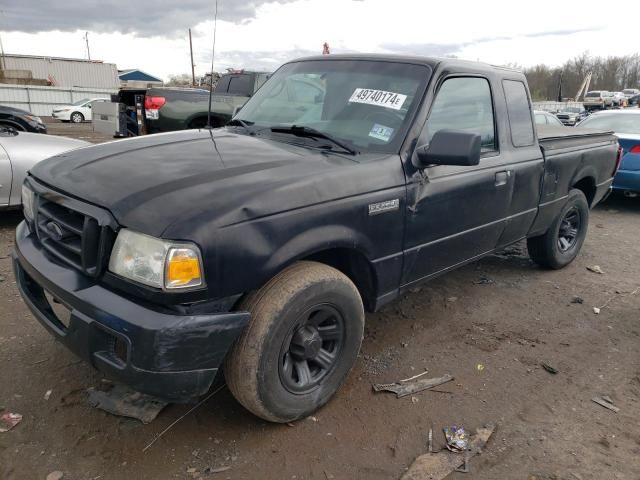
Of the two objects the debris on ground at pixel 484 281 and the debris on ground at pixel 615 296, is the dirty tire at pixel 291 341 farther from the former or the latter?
the debris on ground at pixel 615 296

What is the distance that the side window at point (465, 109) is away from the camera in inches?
125

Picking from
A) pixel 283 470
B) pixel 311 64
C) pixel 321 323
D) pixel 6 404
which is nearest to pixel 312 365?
pixel 321 323

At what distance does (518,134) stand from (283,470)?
298 cm

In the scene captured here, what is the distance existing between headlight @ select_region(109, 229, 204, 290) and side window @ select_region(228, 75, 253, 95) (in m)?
8.95

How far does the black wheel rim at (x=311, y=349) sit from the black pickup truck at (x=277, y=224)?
10 mm

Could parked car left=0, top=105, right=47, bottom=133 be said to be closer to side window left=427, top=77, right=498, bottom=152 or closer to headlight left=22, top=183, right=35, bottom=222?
headlight left=22, top=183, right=35, bottom=222

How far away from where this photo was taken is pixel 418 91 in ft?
10.1

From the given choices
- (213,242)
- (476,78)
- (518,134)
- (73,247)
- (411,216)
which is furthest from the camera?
(518,134)

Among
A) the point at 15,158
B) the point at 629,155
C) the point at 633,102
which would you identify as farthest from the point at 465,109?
the point at 633,102

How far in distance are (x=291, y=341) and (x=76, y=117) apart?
2663 centimetres

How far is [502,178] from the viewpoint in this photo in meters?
3.62

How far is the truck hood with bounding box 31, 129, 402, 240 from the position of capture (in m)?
2.09

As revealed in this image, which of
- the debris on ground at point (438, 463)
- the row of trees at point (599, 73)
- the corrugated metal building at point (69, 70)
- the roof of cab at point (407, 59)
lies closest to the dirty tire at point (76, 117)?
the corrugated metal building at point (69, 70)

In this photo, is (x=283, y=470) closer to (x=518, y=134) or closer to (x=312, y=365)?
(x=312, y=365)
